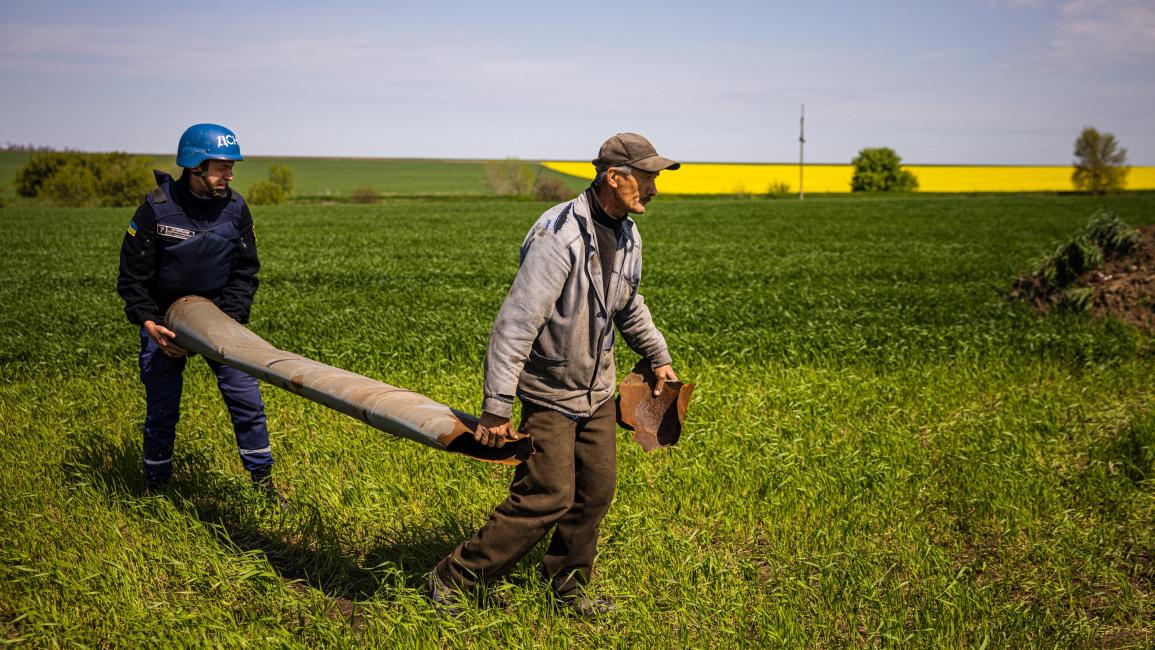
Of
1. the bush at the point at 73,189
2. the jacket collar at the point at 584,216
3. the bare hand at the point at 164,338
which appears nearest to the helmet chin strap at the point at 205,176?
the bare hand at the point at 164,338

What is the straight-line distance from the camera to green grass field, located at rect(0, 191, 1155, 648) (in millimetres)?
3686

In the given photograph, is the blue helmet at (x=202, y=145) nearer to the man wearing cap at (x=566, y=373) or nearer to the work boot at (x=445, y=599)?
the man wearing cap at (x=566, y=373)

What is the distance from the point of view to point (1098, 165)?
8825 cm

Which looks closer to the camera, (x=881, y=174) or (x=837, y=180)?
(x=881, y=174)

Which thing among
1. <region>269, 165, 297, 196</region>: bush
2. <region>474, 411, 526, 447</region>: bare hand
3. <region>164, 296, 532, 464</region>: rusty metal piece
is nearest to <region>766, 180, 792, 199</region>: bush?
<region>269, 165, 297, 196</region>: bush

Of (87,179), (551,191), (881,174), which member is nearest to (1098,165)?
(881,174)

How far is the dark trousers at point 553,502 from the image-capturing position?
11.3 feet

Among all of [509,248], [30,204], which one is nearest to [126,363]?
[509,248]

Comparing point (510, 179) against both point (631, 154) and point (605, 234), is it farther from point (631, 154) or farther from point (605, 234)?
point (631, 154)

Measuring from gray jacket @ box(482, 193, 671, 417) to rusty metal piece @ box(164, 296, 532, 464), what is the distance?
0.18 m

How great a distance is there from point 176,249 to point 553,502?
109 inches

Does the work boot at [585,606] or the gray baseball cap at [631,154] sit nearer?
the gray baseball cap at [631,154]

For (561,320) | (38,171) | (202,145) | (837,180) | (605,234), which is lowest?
(561,320)

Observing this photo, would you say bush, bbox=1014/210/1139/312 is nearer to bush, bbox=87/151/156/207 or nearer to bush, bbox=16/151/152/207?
bush, bbox=16/151/152/207
